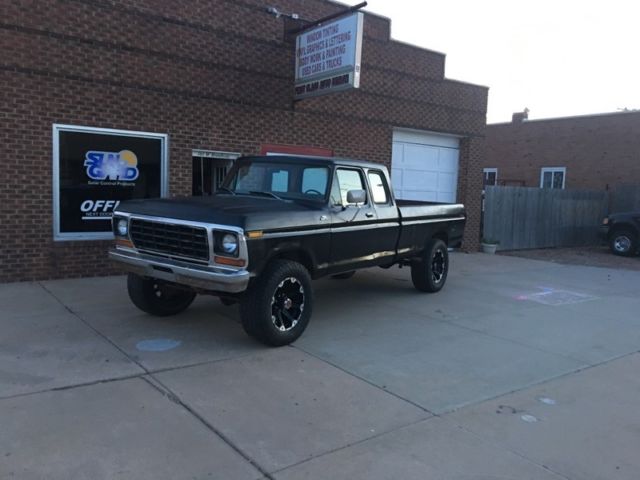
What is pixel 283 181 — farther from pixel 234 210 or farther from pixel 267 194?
pixel 234 210

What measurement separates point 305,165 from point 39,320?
357cm

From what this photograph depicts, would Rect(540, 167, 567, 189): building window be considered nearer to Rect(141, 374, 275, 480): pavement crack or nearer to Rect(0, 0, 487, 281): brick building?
Rect(0, 0, 487, 281): brick building

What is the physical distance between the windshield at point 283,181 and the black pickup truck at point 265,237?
0.01 meters

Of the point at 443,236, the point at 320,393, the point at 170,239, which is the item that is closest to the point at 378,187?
the point at 443,236

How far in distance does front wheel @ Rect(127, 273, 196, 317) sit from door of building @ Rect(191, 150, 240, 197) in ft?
12.8

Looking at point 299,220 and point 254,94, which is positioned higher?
point 254,94

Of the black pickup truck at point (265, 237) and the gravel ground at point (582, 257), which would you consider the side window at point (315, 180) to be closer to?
the black pickup truck at point (265, 237)

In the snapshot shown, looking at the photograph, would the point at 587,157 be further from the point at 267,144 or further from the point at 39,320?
A: the point at 39,320

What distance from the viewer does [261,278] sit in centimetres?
552

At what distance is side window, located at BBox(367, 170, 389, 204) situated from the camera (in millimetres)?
7375

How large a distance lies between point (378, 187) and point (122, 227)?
3.35m

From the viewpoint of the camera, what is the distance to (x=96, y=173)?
9.07 metres

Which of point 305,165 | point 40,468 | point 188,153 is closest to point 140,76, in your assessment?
point 188,153

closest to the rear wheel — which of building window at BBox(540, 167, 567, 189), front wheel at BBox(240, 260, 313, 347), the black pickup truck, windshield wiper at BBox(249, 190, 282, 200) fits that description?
building window at BBox(540, 167, 567, 189)
